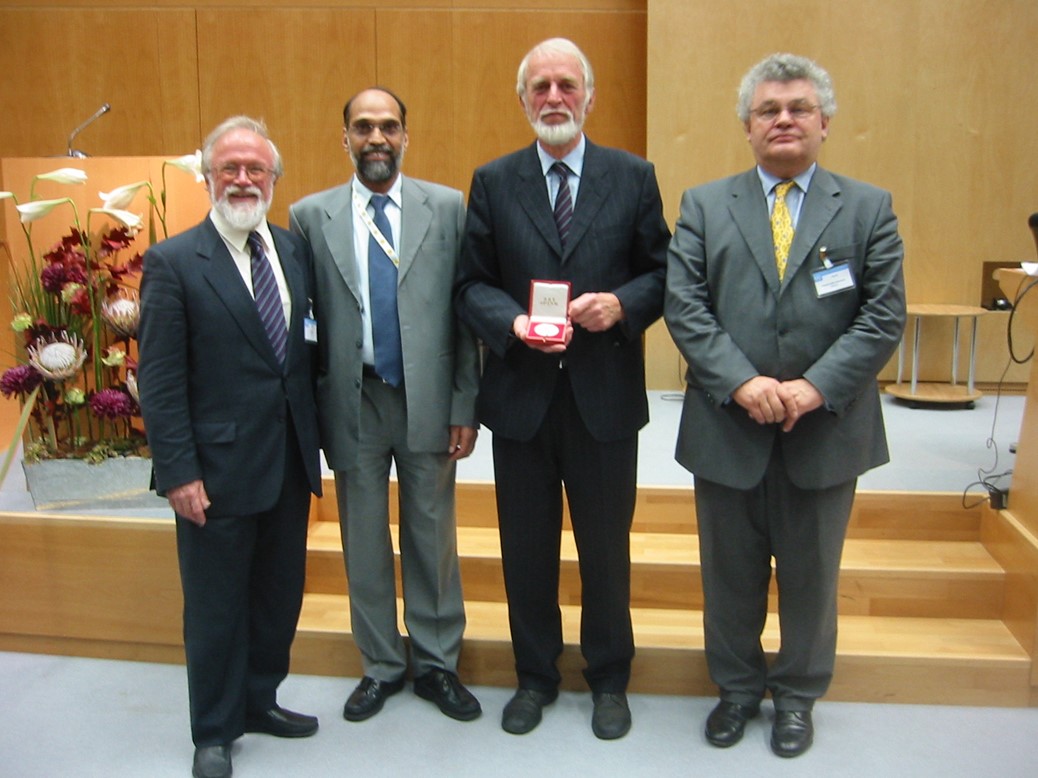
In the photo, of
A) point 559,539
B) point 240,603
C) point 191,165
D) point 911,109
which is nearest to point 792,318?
point 559,539

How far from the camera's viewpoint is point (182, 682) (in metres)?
2.90

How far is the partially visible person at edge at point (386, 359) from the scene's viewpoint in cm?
245

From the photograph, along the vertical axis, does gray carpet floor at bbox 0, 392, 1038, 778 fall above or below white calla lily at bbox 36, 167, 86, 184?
below

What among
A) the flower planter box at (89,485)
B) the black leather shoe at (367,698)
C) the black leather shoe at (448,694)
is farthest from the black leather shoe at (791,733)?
the flower planter box at (89,485)

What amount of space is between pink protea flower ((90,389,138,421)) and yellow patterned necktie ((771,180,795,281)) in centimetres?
201

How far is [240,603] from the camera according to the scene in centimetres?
234

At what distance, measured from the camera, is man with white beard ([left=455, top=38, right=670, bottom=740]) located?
230 centimetres

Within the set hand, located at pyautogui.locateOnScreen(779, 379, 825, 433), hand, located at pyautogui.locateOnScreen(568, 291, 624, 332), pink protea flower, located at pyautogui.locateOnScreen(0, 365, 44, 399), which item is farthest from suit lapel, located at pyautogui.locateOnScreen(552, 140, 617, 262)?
pink protea flower, located at pyautogui.locateOnScreen(0, 365, 44, 399)

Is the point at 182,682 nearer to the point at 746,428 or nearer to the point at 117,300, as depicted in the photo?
the point at 117,300

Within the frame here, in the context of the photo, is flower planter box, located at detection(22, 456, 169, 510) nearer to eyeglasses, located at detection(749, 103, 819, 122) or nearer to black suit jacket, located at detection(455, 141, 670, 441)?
black suit jacket, located at detection(455, 141, 670, 441)

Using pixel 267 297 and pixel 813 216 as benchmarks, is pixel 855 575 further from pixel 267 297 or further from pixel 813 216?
pixel 267 297

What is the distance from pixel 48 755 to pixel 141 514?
0.78m

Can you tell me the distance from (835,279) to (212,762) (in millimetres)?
1913

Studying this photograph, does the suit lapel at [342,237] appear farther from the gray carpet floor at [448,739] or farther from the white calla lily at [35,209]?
→ the gray carpet floor at [448,739]
